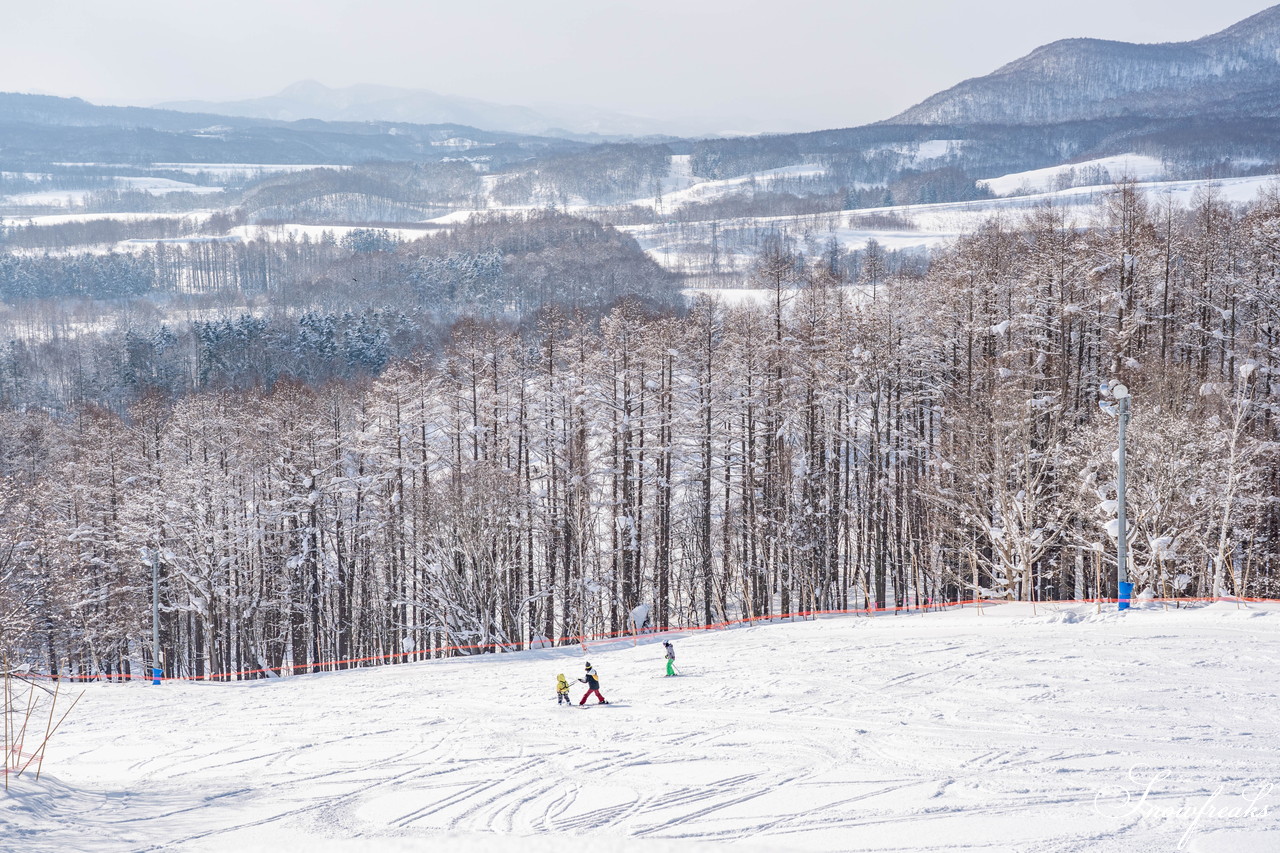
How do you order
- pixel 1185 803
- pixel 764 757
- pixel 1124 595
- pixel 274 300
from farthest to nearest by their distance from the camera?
pixel 274 300, pixel 1124 595, pixel 764 757, pixel 1185 803

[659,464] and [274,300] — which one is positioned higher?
[274,300]

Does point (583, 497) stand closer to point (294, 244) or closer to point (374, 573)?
point (374, 573)

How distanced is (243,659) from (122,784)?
101 feet

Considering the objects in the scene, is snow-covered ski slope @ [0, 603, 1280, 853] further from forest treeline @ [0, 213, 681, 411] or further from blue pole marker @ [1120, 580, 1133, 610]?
forest treeline @ [0, 213, 681, 411]

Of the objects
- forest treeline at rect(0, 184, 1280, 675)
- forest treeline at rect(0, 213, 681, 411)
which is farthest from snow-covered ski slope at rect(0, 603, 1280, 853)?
forest treeline at rect(0, 213, 681, 411)

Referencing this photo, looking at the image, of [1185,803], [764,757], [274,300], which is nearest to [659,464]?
[764,757]

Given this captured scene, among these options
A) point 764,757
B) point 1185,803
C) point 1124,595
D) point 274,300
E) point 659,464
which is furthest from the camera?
point 274,300

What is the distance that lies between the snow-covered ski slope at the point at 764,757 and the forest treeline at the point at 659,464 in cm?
1247

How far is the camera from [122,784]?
13.6m

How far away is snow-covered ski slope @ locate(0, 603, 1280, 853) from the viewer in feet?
32.8

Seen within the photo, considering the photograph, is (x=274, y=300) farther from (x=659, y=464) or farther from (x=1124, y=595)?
(x=1124, y=595)

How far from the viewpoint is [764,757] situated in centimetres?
1298

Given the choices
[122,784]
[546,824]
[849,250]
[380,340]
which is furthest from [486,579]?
[849,250]

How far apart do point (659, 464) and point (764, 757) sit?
23464 mm
